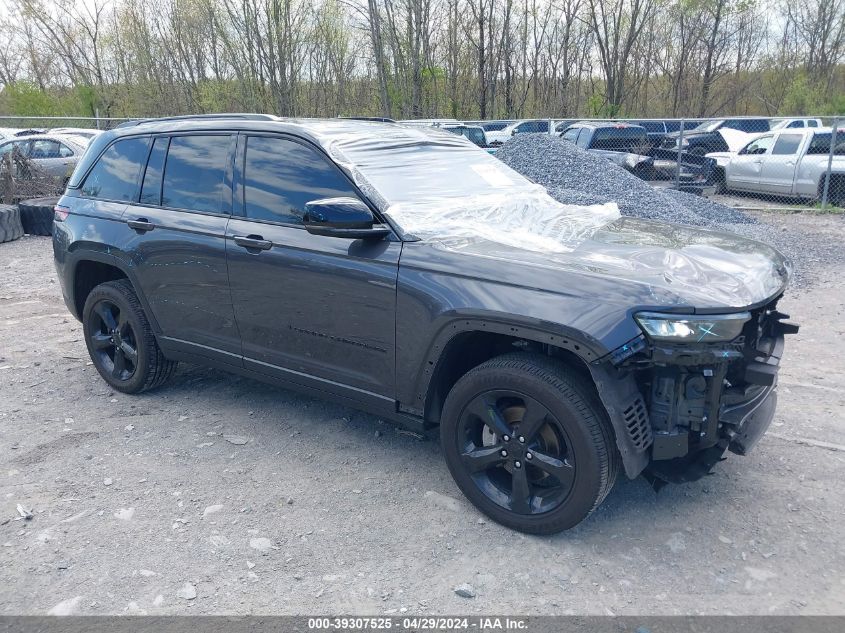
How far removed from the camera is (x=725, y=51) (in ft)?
105

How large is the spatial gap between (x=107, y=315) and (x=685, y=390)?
3.97 meters

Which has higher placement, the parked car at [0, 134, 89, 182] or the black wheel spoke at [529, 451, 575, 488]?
the parked car at [0, 134, 89, 182]

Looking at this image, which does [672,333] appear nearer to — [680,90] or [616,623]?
[616,623]

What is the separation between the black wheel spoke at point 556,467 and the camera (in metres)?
2.98

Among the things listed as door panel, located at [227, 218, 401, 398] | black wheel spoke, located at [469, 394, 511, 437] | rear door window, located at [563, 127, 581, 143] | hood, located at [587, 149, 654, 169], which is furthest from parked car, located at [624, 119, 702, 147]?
black wheel spoke, located at [469, 394, 511, 437]

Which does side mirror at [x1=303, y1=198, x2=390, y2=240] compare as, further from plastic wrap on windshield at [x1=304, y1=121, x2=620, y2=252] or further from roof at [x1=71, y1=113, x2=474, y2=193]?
roof at [x1=71, y1=113, x2=474, y2=193]

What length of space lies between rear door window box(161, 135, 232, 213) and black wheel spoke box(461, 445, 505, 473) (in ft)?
6.81

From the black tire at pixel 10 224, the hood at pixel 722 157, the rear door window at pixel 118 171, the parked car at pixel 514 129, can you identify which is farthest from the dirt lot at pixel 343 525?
the parked car at pixel 514 129

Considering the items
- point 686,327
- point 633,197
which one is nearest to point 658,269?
point 686,327

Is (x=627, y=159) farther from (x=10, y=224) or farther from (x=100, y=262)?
(x=100, y=262)

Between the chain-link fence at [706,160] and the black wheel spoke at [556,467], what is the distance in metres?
11.1

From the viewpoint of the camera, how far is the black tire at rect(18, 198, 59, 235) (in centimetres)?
1205

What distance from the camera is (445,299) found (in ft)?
10.5

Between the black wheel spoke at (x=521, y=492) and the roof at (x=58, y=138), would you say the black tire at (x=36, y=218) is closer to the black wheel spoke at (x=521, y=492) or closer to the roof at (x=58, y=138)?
the roof at (x=58, y=138)
